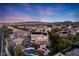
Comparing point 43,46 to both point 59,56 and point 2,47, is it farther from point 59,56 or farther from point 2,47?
point 2,47

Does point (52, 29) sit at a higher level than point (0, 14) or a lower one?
lower

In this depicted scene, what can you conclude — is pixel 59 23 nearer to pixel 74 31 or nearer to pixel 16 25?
pixel 74 31

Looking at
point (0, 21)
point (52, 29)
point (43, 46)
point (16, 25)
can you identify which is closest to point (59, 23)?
point (52, 29)

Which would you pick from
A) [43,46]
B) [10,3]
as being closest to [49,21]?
[43,46]

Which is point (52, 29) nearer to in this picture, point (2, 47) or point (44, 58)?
point (44, 58)

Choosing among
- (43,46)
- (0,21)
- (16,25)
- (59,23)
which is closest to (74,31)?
(59,23)

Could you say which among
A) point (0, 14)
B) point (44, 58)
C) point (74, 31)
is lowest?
point (44, 58)

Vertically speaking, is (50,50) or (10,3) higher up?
(10,3)
